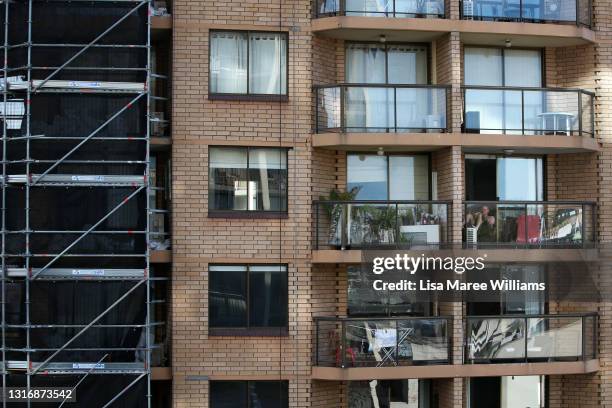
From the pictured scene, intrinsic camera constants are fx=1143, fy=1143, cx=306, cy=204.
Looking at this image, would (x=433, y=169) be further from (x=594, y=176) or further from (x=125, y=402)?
(x=125, y=402)

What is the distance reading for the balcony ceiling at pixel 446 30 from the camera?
919 inches

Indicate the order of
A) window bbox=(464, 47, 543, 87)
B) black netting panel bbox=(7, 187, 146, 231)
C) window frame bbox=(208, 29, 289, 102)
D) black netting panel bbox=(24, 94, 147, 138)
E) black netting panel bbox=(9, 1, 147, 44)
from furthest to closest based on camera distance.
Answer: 1. window bbox=(464, 47, 543, 87)
2. window frame bbox=(208, 29, 289, 102)
3. black netting panel bbox=(9, 1, 147, 44)
4. black netting panel bbox=(24, 94, 147, 138)
5. black netting panel bbox=(7, 187, 146, 231)

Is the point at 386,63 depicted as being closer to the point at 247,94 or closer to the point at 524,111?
the point at 524,111

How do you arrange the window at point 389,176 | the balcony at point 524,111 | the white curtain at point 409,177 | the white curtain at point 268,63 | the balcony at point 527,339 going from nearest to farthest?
the white curtain at point 268,63 → the balcony at point 527,339 → the balcony at point 524,111 → the window at point 389,176 → the white curtain at point 409,177

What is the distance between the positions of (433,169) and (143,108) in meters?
6.52

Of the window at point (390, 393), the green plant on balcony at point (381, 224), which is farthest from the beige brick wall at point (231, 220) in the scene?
the window at point (390, 393)

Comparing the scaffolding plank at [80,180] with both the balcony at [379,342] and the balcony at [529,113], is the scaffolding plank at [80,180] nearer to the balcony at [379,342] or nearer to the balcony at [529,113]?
the balcony at [379,342]

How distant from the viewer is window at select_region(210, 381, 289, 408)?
897 inches

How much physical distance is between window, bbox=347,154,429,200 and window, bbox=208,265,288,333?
2760mm

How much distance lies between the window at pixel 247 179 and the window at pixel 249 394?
3503 millimetres

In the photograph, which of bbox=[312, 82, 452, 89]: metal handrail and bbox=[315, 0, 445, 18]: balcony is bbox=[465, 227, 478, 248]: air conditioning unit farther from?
bbox=[315, 0, 445, 18]: balcony

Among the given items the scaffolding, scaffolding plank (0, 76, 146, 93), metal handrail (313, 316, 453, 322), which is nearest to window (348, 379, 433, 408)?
metal handrail (313, 316, 453, 322)

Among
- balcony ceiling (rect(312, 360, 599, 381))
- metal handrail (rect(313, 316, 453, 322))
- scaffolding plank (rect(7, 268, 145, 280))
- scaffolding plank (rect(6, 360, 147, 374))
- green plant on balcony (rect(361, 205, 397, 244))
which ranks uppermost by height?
green plant on balcony (rect(361, 205, 397, 244))

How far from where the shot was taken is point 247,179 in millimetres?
23219
